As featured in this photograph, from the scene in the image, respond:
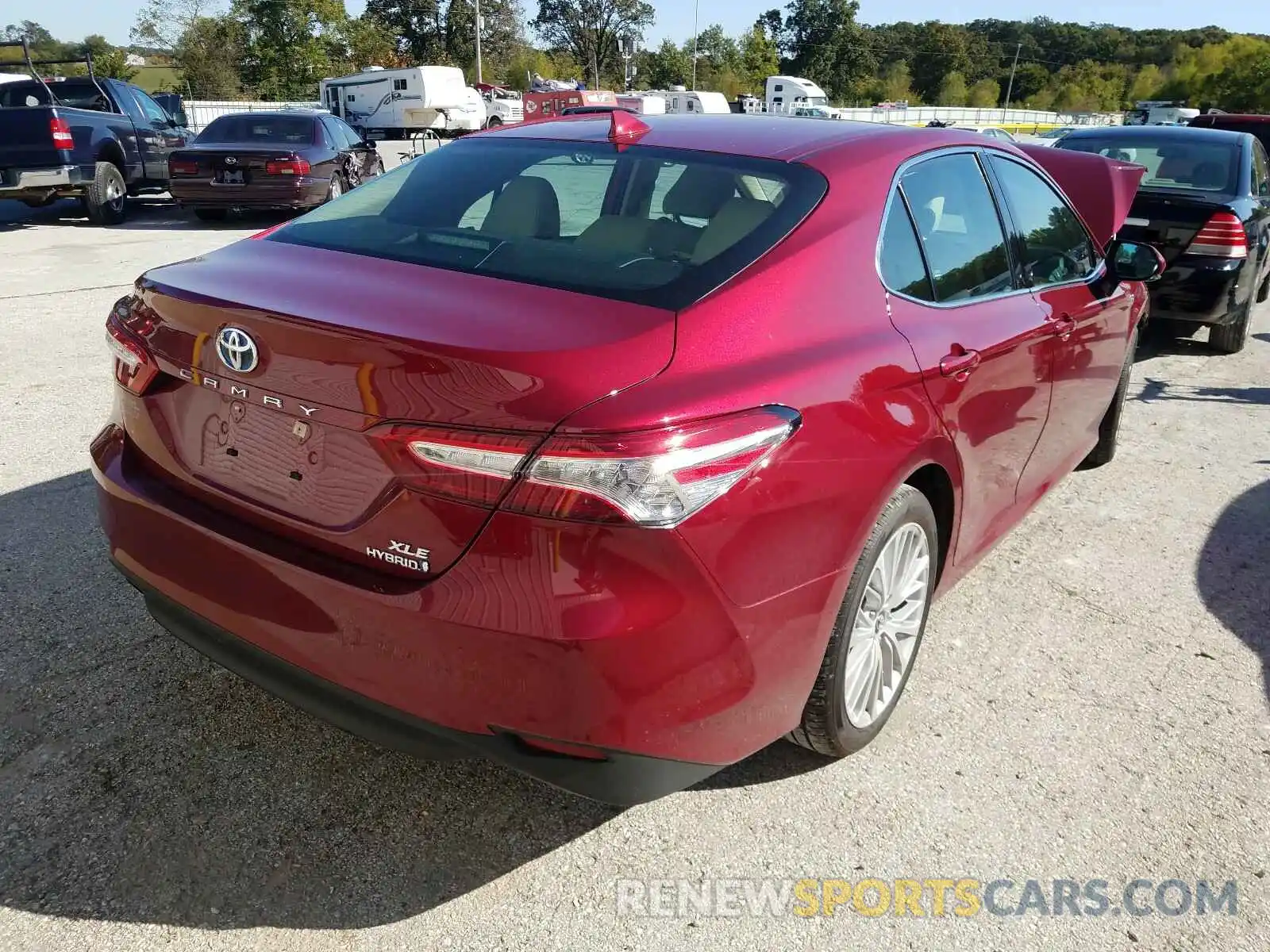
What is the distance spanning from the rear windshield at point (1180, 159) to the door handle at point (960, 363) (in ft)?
18.6

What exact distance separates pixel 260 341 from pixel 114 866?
4.07 ft

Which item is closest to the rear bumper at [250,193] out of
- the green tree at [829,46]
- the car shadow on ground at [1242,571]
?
the car shadow on ground at [1242,571]

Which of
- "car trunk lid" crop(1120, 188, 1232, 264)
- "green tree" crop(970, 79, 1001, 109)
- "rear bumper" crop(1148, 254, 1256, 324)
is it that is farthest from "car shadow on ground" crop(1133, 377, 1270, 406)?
"green tree" crop(970, 79, 1001, 109)

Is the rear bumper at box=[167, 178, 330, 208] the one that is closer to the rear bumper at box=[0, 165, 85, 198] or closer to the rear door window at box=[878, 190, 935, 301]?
the rear bumper at box=[0, 165, 85, 198]

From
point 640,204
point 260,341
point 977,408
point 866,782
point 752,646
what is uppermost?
point 640,204

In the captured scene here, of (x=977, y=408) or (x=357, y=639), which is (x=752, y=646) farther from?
(x=977, y=408)

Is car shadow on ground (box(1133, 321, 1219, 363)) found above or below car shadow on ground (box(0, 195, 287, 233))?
below

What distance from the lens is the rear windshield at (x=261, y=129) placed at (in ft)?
42.5

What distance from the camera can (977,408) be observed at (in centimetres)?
280

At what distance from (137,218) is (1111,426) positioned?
1343 cm

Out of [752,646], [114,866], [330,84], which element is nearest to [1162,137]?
[752,646]

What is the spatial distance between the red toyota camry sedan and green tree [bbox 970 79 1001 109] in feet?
341

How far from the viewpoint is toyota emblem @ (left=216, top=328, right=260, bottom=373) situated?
208cm

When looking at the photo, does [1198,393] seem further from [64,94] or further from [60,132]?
[64,94]
